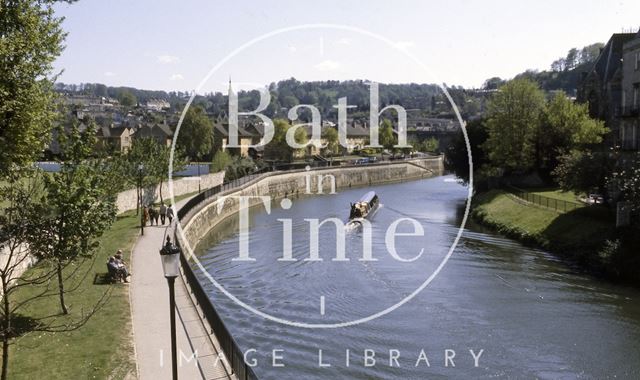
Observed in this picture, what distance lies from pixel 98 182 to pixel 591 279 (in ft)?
69.6

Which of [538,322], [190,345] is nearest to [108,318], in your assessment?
[190,345]

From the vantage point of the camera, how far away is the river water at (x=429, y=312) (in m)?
17.9

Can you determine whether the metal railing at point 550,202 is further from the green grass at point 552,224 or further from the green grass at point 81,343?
the green grass at point 81,343

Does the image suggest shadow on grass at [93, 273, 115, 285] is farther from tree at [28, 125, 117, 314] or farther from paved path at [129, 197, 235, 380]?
tree at [28, 125, 117, 314]

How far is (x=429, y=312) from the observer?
2270 cm

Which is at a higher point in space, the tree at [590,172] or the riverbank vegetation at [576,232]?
the tree at [590,172]

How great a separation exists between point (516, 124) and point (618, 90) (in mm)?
10954

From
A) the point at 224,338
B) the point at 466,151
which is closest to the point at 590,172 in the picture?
the point at 224,338

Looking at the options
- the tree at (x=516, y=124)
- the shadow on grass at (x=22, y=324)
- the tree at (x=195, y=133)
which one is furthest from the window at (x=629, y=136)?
the tree at (x=195, y=133)

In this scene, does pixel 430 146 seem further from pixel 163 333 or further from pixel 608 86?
pixel 163 333

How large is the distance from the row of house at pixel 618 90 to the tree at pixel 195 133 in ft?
157

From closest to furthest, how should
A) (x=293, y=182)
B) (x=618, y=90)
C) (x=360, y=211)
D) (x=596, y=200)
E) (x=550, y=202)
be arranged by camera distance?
(x=596, y=200) → (x=550, y=202) → (x=360, y=211) → (x=618, y=90) → (x=293, y=182)

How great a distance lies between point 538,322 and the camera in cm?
2162

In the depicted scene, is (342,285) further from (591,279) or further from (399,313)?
(591,279)
